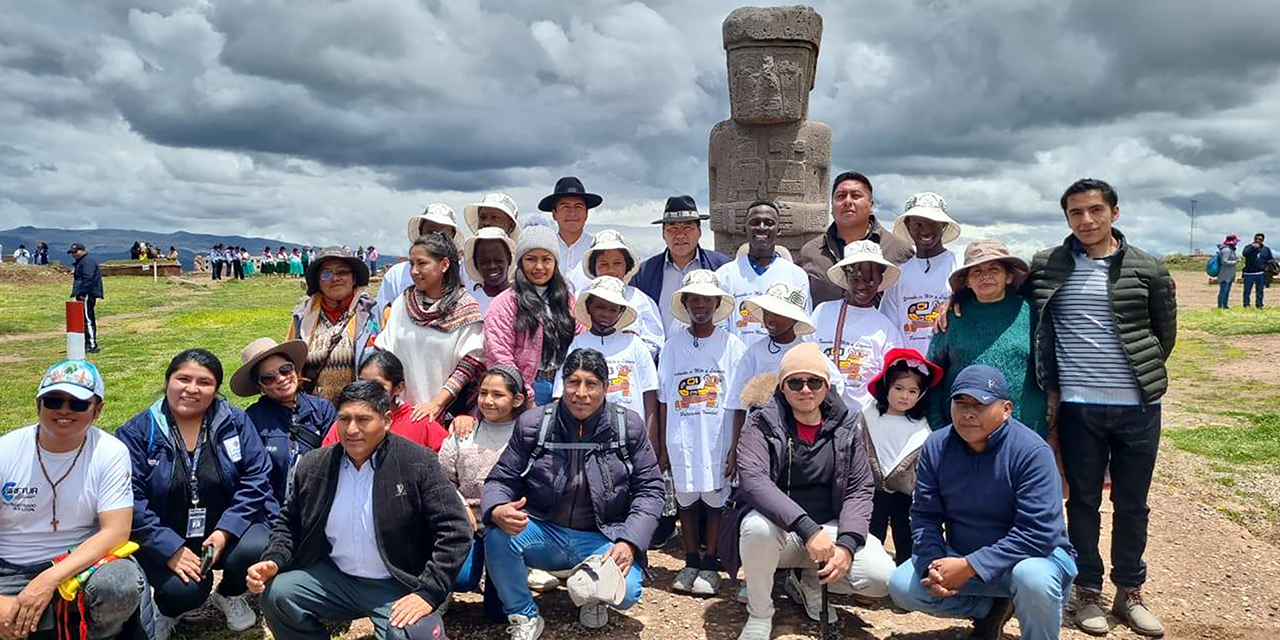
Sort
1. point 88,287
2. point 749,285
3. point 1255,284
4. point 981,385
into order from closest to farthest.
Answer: point 981,385
point 749,285
point 88,287
point 1255,284

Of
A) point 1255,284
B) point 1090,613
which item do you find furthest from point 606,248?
point 1255,284

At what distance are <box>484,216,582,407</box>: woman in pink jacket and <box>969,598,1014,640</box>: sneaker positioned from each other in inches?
103

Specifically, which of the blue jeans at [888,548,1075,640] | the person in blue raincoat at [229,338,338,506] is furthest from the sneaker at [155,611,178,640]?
the blue jeans at [888,548,1075,640]

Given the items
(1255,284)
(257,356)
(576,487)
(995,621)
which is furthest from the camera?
(1255,284)

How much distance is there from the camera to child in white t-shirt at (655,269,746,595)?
477cm

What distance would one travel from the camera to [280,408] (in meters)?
4.73

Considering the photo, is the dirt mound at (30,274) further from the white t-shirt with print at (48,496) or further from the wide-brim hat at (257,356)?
the white t-shirt with print at (48,496)

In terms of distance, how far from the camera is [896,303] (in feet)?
17.1

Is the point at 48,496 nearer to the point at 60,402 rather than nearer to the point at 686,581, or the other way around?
the point at 60,402

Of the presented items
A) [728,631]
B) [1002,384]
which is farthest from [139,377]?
[1002,384]

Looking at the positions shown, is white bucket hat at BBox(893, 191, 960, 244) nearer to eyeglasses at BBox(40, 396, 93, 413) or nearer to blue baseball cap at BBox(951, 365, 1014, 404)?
blue baseball cap at BBox(951, 365, 1014, 404)

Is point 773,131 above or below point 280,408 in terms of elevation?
above

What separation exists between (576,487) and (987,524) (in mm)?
2013

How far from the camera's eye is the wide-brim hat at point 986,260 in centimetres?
439
